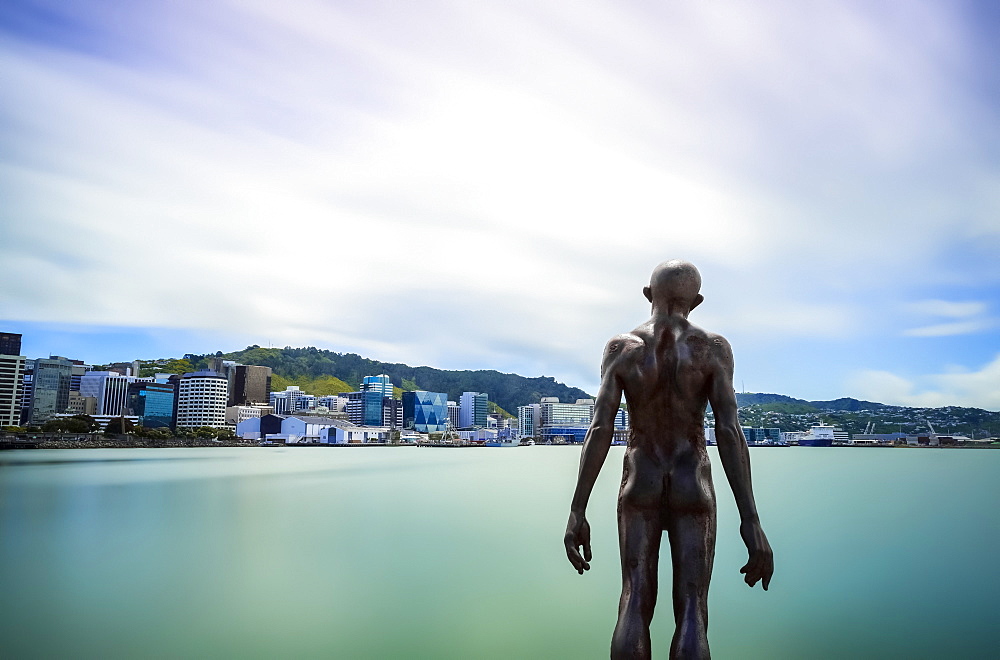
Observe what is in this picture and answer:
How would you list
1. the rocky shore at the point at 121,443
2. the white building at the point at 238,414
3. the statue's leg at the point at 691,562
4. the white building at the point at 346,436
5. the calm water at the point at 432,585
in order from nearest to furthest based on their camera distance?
the statue's leg at the point at 691,562 → the calm water at the point at 432,585 → the rocky shore at the point at 121,443 → the white building at the point at 346,436 → the white building at the point at 238,414

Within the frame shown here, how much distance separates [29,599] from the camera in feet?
41.1

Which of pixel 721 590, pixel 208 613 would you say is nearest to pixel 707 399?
pixel 208 613

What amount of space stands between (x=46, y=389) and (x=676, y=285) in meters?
177

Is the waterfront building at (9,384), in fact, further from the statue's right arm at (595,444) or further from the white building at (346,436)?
the statue's right arm at (595,444)

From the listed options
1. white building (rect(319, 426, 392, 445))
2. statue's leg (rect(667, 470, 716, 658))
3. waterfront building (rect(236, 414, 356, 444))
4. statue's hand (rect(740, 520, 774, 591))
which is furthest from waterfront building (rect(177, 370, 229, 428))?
statue's hand (rect(740, 520, 774, 591))

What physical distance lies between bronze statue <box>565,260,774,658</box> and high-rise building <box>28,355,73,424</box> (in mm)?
168357

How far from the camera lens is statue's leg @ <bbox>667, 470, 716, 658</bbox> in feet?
13.5

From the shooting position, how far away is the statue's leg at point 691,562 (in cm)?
412

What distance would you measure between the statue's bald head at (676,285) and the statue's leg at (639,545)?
1030 millimetres

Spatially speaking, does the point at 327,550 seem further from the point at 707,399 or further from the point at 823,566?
the point at 707,399

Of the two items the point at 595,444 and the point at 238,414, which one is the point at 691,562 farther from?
the point at 238,414

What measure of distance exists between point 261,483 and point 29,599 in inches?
1291

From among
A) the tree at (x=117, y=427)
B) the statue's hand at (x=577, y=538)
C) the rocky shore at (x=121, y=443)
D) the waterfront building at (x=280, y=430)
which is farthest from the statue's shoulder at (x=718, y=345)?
the waterfront building at (x=280, y=430)

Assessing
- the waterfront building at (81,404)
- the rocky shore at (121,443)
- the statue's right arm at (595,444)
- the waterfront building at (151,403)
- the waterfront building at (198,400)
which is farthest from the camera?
the waterfront building at (198,400)
